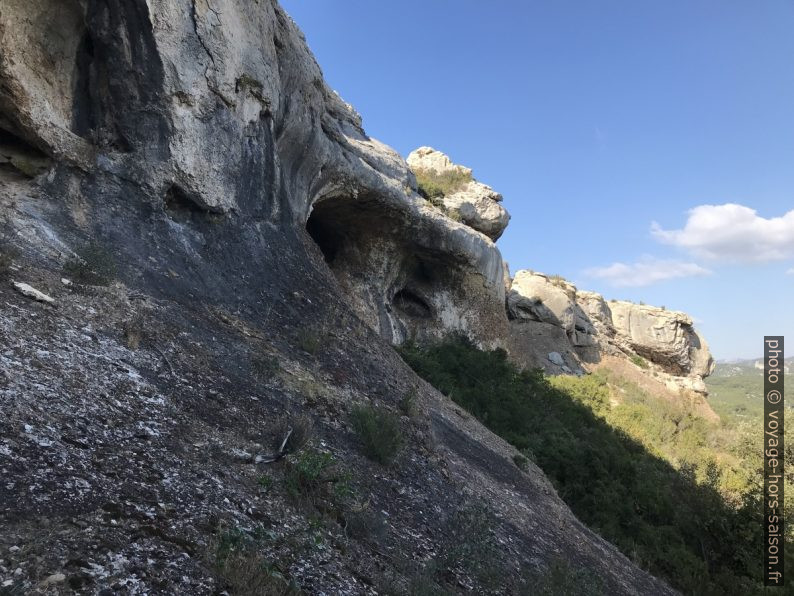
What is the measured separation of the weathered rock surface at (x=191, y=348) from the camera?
3.97 metres

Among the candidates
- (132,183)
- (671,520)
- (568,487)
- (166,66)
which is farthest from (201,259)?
(671,520)

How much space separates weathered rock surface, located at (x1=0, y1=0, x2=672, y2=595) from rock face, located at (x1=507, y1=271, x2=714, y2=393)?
18.0 metres

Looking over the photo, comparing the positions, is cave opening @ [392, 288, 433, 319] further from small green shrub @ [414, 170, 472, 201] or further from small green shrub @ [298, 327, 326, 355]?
small green shrub @ [298, 327, 326, 355]

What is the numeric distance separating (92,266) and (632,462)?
17.6 m

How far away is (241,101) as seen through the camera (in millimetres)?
11578

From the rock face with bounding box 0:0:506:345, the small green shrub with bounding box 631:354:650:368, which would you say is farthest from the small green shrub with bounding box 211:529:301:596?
the small green shrub with bounding box 631:354:650:368

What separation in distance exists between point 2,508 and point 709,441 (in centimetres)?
3066

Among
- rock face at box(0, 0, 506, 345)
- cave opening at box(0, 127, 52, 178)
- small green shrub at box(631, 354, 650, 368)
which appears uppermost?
small green shrub at box(631, 354, 650, 368)

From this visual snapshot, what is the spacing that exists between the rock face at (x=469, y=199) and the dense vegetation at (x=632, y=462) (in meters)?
6.90

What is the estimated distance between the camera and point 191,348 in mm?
7445

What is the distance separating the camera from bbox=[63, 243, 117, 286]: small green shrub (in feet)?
24.0

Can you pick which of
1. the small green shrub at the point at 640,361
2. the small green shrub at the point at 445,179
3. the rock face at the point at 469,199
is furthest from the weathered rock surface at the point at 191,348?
the small green shrub at the point at 640,361

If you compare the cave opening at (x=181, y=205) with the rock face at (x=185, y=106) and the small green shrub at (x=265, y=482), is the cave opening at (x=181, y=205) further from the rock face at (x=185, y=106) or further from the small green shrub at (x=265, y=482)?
the small green shrub at (x=265, y=482)

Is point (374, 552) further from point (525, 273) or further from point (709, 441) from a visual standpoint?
point (525, 273)
